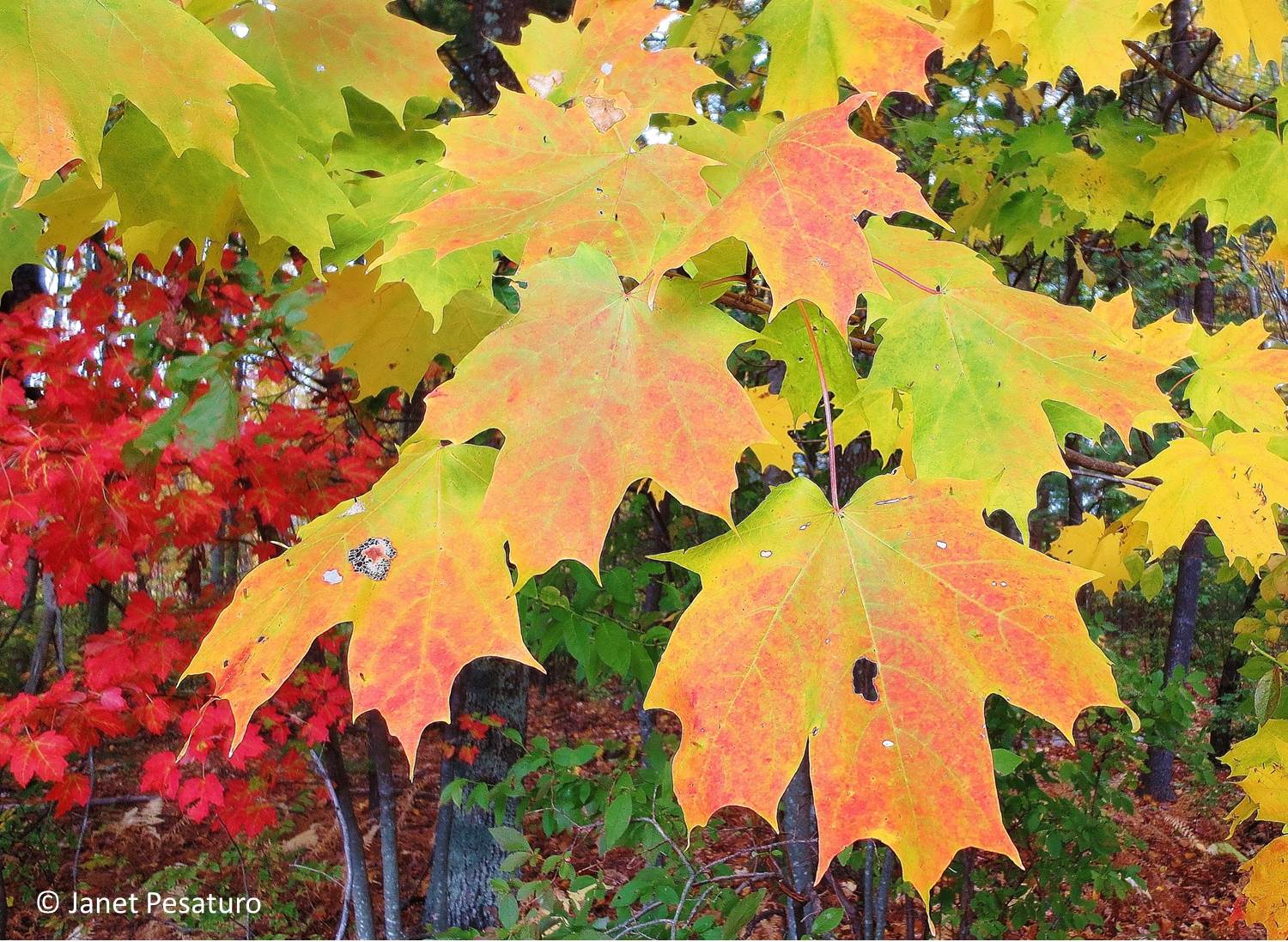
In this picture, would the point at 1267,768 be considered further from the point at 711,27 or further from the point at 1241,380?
the point at 711,27

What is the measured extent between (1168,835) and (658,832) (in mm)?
7258

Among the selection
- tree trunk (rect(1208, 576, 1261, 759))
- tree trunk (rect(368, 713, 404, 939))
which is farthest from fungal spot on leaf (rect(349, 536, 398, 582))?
tree trunk (rect(1208, 576, 1261, 759))

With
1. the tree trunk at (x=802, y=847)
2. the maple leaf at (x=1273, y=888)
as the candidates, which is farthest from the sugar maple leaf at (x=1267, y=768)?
the tree trunk at (x=802, y=847)

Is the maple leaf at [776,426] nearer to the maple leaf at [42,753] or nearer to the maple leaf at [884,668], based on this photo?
the maple leaf at [884,668]

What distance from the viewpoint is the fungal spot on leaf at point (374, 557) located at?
42.6 inches

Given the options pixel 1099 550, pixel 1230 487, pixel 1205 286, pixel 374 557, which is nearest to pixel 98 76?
pixel 374 557

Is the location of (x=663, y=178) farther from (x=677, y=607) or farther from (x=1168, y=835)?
(x=1168, y=835)

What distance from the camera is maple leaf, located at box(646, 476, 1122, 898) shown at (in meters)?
0.88

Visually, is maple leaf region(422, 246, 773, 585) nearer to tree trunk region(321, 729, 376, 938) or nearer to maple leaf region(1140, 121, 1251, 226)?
maple leaf region(1140, 121, 1251, 226)

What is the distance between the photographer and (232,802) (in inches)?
161

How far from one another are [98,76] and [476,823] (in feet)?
15.0

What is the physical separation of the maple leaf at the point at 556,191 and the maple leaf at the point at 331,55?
0.38 metres

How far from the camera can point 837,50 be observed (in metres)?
1.46

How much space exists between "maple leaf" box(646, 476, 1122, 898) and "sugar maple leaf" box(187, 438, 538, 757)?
0.24 metres
